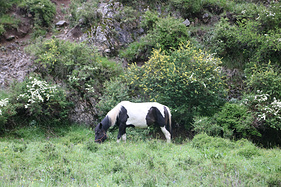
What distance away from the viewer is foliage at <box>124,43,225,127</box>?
12016 millimetres

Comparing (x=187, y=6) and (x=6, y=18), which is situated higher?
(x=187, y=6)

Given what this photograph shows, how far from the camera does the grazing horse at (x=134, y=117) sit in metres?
10.4

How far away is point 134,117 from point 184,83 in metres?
3.43

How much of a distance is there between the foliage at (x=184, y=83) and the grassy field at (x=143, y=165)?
3553 mm

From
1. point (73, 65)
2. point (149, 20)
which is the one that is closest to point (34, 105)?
point (73, 65)

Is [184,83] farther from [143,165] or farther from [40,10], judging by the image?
[40,10]

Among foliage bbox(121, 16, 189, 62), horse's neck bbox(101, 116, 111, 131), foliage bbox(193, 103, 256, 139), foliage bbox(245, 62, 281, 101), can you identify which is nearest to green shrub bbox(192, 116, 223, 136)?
foliage bbox(193, 103, 256, 139)

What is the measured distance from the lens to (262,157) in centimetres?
728

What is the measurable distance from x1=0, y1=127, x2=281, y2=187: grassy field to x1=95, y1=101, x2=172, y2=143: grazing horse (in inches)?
70.1

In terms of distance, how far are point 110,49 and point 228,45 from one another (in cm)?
914

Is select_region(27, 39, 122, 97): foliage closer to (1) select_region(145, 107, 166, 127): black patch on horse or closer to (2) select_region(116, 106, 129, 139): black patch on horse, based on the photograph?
(2) select_region(116, 106, 129, 139): black patch on horse

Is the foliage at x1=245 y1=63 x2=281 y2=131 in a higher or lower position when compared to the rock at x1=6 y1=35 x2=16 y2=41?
lower

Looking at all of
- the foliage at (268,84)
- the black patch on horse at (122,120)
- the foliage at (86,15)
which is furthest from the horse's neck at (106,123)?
the foliage at (86,15)

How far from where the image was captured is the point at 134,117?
1050 cm
